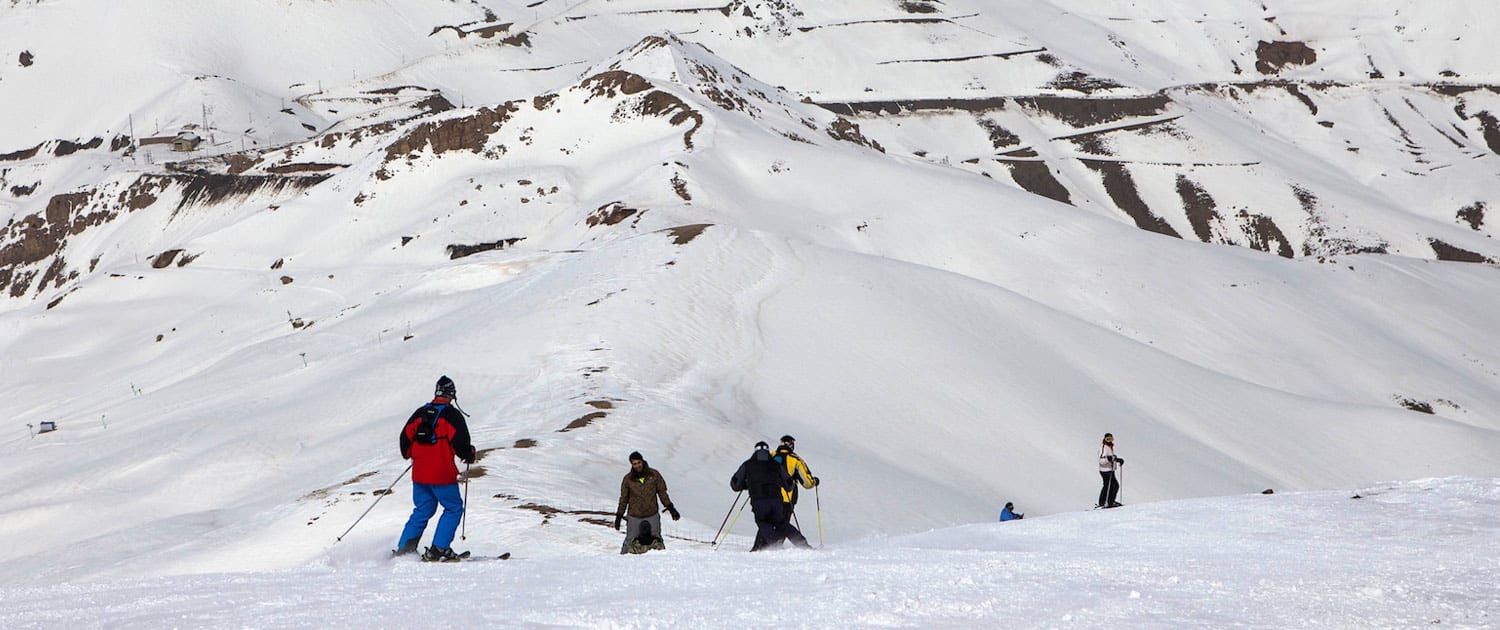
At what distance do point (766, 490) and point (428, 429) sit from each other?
3.71 metres

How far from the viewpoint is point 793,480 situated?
43.5ft

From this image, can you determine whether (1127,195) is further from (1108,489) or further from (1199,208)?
(1108,489)

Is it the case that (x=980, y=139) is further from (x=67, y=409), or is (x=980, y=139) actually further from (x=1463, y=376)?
(x=67, y=409)

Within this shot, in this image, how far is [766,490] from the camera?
1306cm

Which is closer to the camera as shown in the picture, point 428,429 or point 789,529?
point 428,429

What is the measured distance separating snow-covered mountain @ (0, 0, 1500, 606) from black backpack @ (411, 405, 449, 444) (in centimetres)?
292

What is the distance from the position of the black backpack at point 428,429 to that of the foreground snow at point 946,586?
1.25 meters

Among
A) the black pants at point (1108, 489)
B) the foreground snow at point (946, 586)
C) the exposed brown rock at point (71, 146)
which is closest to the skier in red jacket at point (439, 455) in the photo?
the foreground snow at point (946, 586)

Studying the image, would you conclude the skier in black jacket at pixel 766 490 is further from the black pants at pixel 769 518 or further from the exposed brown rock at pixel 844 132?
the exposed brown rock at pixel 844 132

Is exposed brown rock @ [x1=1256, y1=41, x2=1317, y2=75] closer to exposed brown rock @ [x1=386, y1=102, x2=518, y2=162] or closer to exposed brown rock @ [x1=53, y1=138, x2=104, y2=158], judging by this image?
exposed brown rock @ [x1=386, y1=102, x2=518, y2=162]

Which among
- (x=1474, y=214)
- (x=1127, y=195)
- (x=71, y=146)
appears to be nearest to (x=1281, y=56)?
A: (x=1474, y=214)

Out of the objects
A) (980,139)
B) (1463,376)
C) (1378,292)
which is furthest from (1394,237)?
(1463,376)

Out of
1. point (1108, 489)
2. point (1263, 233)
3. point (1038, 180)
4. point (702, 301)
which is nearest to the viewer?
point (1108, 489)

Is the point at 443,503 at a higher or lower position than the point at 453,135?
lower
